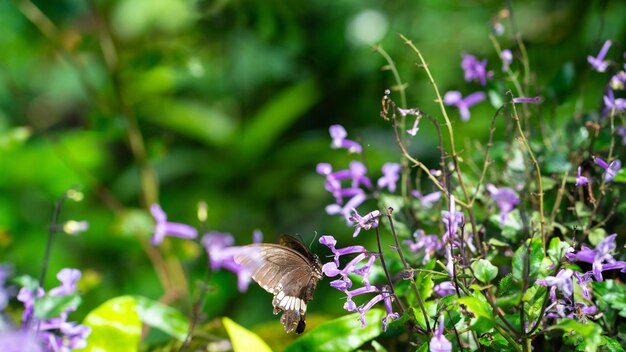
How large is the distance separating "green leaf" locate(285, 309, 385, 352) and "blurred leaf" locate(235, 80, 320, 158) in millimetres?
1422

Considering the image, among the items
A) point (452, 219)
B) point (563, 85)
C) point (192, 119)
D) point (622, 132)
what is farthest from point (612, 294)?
point (192, 119)

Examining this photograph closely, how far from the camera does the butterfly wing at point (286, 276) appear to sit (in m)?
0.64

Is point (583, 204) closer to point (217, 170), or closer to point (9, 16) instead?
point (217, 170)

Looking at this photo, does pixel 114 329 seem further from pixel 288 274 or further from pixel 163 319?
pixel 288 274

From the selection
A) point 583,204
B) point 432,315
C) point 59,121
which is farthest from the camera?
point 59,121

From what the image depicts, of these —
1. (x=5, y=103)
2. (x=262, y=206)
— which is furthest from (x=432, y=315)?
(x=5, y=103)

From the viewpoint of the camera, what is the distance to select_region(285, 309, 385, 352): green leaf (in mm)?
755

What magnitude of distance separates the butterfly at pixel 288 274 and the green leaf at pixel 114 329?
23 centimetres

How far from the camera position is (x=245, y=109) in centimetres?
238

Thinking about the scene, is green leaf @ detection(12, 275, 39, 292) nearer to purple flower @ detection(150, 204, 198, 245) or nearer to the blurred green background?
purple flower @ detection(150, 204, 198, 245)

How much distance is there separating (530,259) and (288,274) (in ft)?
0.76

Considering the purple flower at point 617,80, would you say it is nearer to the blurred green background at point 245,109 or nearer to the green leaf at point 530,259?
the green leaf at point 530,259

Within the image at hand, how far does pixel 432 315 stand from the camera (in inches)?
25.0

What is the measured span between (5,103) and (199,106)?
0.81 m
